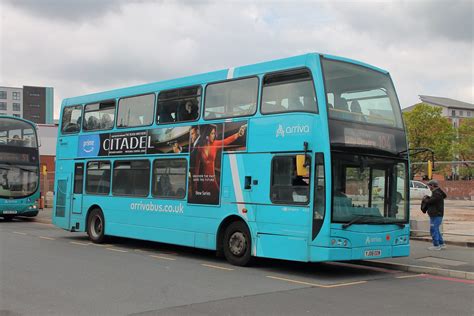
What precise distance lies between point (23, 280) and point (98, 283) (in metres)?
1.34

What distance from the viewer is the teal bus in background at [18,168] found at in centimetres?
2292

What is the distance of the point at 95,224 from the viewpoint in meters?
15.2

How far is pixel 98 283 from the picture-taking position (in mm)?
8664

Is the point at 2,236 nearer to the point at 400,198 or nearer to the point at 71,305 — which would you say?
the point at 71,305

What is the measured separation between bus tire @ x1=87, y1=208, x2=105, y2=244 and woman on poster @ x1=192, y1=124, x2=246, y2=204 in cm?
422

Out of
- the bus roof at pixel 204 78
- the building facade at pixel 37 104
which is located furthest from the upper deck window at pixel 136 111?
the building facade at pixel 37 104

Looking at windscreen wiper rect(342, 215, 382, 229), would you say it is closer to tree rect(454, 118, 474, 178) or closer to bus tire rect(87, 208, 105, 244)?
bus tire rect(87, 208, 105, 244)

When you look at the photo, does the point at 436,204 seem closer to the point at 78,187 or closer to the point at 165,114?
the point at 165,114

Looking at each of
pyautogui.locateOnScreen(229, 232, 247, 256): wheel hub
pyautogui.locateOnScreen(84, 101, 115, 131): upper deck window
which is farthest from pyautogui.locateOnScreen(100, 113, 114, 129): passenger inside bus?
pyautogui.locateOnScreen(229, 232, 247, 256): wheel hub

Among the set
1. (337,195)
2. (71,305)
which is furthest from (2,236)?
(337,195)

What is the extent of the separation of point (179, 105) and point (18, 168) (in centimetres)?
1371

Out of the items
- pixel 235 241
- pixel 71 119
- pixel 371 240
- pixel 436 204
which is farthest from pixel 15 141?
pixel 371 240

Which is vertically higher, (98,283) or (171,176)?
(171,176)

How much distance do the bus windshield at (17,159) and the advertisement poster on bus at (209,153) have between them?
14120mm
